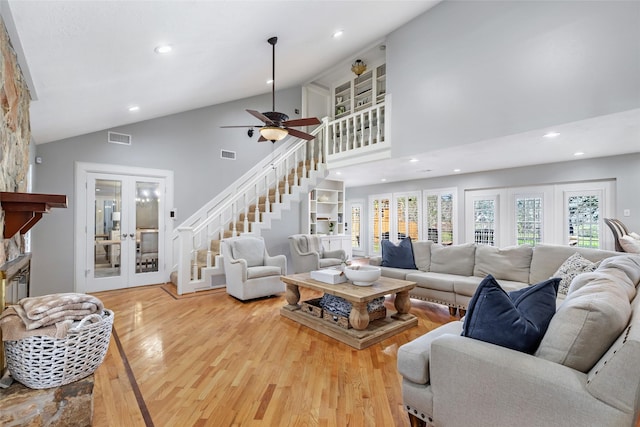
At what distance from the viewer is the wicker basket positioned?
50.2 inches

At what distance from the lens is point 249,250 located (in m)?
5.18

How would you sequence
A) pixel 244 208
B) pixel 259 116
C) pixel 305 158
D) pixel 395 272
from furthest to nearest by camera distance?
pixel 305 158 < pixel 244 208 < pixel 395 272 < pixel 259 116

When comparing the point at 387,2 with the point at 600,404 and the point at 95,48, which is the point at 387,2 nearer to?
the point at 95,48

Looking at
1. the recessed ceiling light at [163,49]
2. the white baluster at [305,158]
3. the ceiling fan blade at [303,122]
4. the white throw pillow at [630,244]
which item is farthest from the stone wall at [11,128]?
the white throw pillow at [630,244]

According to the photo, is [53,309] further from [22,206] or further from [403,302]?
[403,302]

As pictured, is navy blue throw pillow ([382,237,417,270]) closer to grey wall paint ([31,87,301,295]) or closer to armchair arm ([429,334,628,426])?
armchair arm ([429,334,628,426])

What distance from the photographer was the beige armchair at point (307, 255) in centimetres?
599

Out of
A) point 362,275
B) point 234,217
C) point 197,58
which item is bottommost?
point 362,275

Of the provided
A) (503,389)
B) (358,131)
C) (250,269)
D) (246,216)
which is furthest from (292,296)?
(358,131)

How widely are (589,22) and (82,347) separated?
5145mm

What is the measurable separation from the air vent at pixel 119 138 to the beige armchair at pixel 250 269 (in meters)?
2.62

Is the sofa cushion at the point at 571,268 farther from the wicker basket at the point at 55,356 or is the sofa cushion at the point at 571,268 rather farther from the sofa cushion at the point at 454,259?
the wicker basket at the point at 55,356

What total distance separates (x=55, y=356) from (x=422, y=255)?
4.38 metres

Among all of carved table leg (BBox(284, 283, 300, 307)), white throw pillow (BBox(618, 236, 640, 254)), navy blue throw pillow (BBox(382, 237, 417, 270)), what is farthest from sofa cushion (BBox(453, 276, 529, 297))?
carved table leg (BBox(284, 283, 300, 307))
